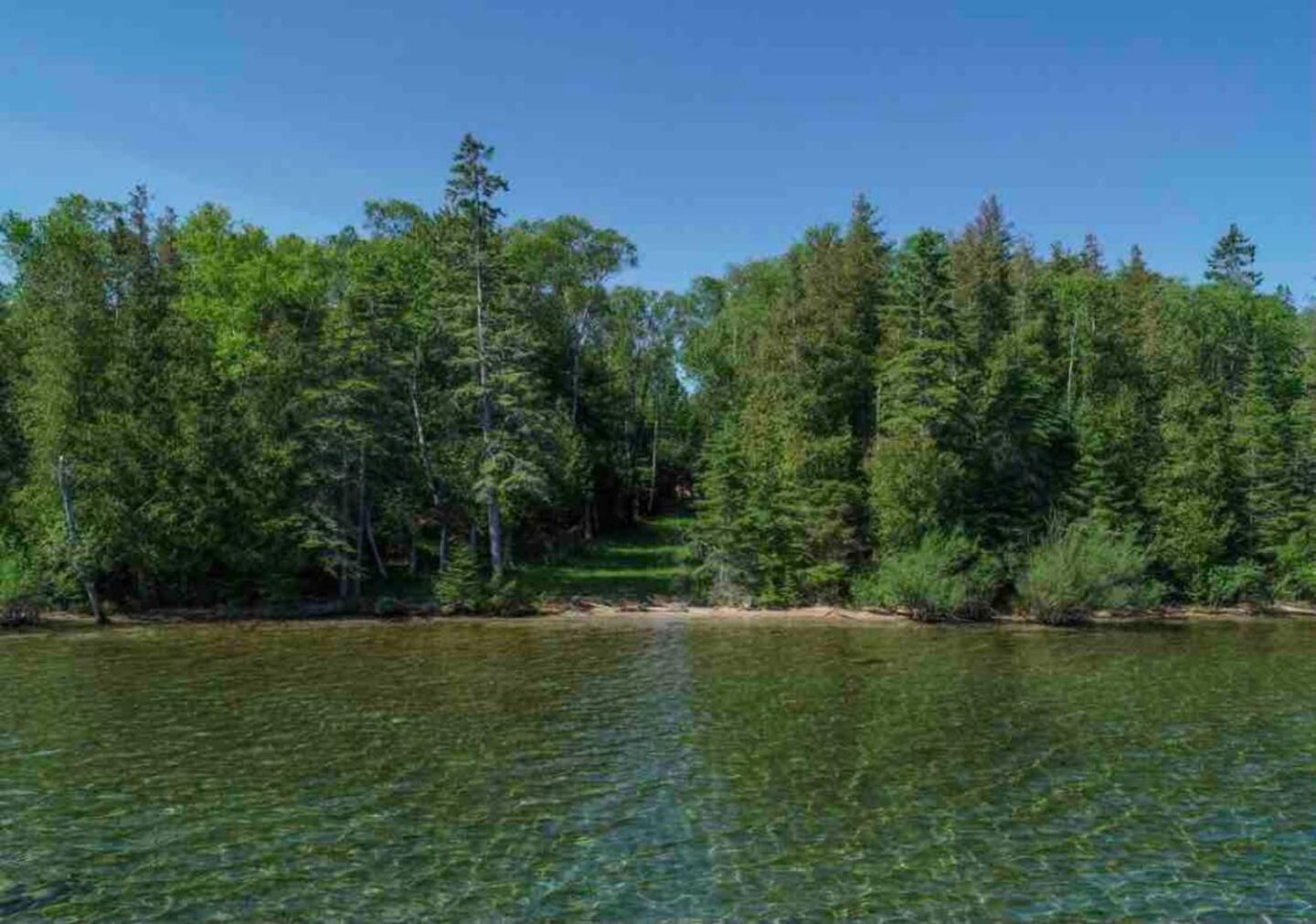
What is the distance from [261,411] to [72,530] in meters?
9.11

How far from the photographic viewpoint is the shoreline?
36062 mm

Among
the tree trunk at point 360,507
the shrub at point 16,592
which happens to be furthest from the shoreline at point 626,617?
the tree trunk at point 360,507

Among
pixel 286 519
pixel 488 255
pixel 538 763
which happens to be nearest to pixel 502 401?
pixel 488 255

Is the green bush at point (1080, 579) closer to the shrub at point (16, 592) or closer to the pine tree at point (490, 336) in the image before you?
the pine tree at point (490, 336)

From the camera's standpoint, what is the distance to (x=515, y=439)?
4344cm

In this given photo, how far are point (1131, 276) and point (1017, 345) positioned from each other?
29.9 m

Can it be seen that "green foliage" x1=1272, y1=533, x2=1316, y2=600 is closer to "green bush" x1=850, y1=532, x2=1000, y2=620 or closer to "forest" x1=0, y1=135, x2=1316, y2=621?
"forest" x1=0, y1=135, x2=1316, y2=621

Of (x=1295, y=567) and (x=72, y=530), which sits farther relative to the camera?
(x=1295, y=567)

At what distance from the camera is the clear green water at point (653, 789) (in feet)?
34.1

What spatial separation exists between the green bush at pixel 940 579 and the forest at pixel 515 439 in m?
0.18

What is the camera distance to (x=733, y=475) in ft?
138

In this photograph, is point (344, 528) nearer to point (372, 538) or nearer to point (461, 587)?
point (372, 538)

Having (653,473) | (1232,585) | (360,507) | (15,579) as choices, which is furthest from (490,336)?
(1232,585)

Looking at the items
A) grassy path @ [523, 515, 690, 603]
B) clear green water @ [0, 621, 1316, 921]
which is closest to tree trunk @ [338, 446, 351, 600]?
grassy path @ [523, 515, 690, 603]
